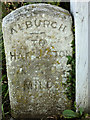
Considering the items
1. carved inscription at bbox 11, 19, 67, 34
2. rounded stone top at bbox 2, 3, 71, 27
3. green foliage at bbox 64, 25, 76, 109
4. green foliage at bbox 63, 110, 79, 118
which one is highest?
rounded stone top at bbox 2, 3, 71, 27

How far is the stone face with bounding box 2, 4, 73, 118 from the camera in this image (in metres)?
2.09

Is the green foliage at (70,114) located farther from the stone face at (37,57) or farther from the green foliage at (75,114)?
the stone face at (37,57)

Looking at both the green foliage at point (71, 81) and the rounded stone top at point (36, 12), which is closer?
the rounded stone top at point (36, 12)

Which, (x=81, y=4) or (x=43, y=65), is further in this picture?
(x=43, y=65)

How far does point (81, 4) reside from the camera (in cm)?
192

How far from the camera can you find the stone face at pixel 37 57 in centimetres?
209

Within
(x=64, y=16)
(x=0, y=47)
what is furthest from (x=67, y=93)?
(x=0, y=47)

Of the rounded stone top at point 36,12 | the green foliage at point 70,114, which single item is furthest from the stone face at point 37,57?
the green foliage at point 70,114

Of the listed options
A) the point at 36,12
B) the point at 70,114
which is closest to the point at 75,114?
the point at 70,114

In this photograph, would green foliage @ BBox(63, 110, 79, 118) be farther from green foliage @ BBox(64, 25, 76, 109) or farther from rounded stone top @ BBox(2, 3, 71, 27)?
rounded stone top @ BBox(2, 3, 71, 27)

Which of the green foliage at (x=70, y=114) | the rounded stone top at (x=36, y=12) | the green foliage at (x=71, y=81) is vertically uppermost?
the rounded stone top at (x=36, y=12)

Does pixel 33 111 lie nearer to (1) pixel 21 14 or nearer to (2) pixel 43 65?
(2) pixel 43 65

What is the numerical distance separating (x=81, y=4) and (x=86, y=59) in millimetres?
621

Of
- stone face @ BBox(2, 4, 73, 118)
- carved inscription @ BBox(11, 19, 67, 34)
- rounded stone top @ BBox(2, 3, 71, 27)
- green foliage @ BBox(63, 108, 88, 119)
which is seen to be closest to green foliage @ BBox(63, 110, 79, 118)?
green foliage @ BBox(63, 108, 88, 119)
